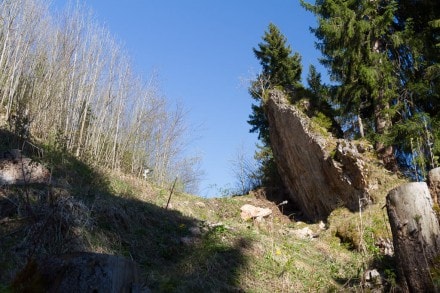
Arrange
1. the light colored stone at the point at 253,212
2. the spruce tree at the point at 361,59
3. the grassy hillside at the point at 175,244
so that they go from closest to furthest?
the grassy hillside at the point at 175,244 < the spruce tree at the point at 361,59 < the light colored stone at the point at 253,212

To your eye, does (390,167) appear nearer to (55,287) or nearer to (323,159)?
(323,159)

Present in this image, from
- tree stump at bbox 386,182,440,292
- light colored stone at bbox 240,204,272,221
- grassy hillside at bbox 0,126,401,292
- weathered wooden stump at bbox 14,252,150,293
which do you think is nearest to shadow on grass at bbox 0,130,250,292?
grassy hillside at bbox 0,126,401,292

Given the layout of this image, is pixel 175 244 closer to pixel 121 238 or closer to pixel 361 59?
pixel 121 238

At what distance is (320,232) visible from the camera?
10.2m

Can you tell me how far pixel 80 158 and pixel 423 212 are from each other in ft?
31.5

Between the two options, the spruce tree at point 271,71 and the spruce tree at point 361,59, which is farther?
the spruce tree at point 271,71

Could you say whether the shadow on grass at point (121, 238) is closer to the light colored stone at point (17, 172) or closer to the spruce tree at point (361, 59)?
the light colored stone at point (17, 172)

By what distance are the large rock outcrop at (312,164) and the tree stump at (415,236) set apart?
489 centimetres

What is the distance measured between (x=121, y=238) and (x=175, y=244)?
963 millimetres

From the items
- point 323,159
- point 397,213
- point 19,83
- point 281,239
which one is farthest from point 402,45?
point 19,83

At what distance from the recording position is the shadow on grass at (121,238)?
4496 mm

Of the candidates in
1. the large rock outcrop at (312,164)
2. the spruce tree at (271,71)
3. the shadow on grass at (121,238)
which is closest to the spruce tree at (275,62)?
the spruce tree at (271,71)

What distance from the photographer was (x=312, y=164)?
12.3 m

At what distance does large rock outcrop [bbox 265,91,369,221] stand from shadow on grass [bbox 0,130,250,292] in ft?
14.1
